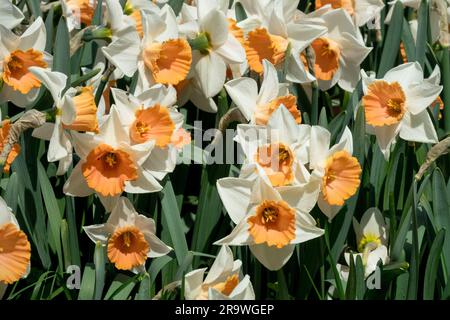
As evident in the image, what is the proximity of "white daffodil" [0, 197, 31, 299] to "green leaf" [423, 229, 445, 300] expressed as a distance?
1052 millimetres

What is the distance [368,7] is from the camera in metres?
3.07

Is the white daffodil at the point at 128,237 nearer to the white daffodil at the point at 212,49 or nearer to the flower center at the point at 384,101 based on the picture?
the white daffodil at the point at 212,49

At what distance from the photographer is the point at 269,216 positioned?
2281mm

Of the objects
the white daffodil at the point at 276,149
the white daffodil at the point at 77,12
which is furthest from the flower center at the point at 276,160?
the white daffodil at the point at 77,12

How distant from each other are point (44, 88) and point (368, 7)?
1205 millimetres

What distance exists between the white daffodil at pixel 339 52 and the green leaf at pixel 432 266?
0.77m

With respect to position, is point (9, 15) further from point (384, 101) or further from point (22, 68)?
point (384, 101)

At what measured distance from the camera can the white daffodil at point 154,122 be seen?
Answer: 2.41 m

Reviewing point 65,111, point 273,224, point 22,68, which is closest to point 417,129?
point 273,224

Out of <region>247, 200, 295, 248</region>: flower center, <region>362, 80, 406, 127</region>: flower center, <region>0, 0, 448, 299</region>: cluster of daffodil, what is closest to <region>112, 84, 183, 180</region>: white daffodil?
<region>0, 0, 448, 299</region>: cluster of daffodil

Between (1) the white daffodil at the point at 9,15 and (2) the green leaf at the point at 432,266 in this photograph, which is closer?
(2) the green leaf at the point at 432,266

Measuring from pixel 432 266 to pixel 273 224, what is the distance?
451 millimetres

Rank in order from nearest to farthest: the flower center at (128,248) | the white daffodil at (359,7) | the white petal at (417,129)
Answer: the flower center at (128,248), the white petal at (417,129), the white daffodil at (359,7)

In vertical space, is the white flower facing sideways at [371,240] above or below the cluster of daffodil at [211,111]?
below
